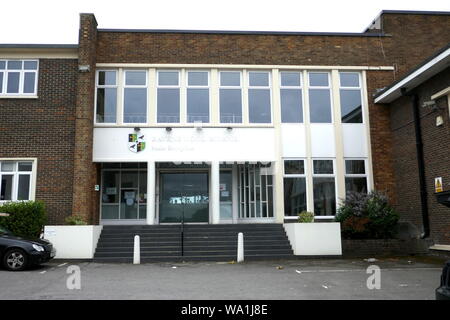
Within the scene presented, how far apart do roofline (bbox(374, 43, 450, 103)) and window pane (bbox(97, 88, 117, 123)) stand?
1005 cm

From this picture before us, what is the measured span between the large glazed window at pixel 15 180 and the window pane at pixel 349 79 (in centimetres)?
1209

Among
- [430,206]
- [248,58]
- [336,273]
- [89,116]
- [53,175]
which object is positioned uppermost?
[248,58]

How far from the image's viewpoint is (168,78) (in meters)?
17.9

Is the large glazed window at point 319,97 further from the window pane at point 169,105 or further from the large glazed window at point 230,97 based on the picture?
the window pane at point 169,105

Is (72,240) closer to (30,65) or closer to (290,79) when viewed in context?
(30,65)

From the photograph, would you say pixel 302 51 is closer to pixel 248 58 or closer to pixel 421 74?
pixel 248 58

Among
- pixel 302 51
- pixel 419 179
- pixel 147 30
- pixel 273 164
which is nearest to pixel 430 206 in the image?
pixel 419 179

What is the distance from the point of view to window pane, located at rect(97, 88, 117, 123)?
17.5m

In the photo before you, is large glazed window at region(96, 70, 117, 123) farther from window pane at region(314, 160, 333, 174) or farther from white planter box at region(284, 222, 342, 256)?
white planter box at region(284, 222, 342, 256)

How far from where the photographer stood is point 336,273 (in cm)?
1092

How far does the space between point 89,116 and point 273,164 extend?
7.01 m

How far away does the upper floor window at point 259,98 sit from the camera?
17.9 metres

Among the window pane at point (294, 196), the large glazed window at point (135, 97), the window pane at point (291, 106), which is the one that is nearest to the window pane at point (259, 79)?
the window pane at point (291, 106)

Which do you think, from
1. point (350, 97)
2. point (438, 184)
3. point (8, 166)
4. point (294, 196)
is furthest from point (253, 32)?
point (8, 166)
